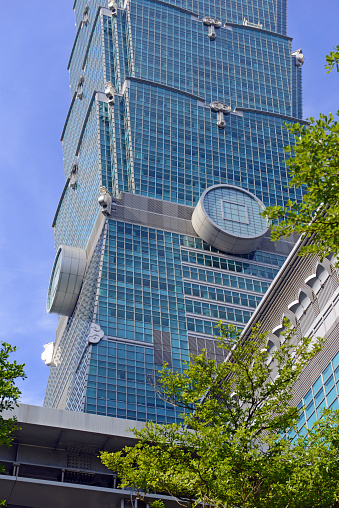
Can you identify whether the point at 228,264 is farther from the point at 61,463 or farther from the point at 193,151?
the point at 61,463

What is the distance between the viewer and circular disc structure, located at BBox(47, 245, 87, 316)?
410 feet

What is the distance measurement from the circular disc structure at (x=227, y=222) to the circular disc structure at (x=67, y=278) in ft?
65.1

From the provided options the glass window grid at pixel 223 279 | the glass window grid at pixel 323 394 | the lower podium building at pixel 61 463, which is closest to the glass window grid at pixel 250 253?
the glass window grid at pixel 223 279

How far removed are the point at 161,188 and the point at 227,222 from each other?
14655mm

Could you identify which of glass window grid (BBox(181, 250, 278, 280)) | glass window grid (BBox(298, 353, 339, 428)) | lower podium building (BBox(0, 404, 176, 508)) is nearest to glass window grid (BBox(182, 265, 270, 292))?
glass window grid (BBox(181, 250, 278, 280))

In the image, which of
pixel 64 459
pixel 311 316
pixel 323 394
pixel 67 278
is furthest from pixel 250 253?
pixel 64 459

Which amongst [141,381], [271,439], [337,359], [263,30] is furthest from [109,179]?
[271,439]

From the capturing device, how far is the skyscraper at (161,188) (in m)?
113

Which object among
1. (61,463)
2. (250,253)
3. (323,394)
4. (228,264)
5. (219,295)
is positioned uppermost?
(250,253)

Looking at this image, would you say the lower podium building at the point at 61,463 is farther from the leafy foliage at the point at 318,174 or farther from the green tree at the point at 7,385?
the leafy foliage at the point at 318,174

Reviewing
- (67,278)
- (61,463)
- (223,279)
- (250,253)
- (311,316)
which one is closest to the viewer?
(61,463)

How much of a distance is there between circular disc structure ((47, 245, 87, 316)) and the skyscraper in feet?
0.70

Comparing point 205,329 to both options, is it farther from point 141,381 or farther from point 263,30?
point 263,30

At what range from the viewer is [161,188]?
13462 centimetres
